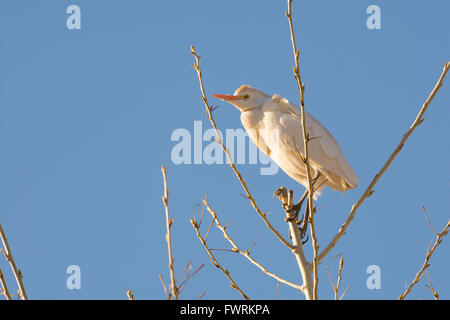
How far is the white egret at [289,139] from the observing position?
6.07 metres

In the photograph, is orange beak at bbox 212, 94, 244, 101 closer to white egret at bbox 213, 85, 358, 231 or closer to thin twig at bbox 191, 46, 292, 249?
white egret at bbox 213, 85, 358, 231

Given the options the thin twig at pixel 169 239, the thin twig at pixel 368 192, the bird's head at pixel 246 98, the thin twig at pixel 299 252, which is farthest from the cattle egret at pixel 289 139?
the thin twig at pixel 169 239

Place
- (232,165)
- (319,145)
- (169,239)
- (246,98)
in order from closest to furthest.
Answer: (169,239), (232,165), (319,145), (246,98)

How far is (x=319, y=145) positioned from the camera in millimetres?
6121

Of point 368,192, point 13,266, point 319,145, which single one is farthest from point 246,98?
point 13,266

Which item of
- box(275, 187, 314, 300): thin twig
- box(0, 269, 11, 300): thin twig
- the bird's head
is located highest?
the bird's head

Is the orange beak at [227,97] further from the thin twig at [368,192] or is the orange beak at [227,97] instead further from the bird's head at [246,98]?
the thin twig at [368,192]

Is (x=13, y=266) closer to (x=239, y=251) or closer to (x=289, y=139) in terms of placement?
(x=239, y=251)

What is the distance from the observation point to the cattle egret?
19.9 ft

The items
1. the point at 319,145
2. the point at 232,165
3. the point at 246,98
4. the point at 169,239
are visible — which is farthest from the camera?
the point at 246,98

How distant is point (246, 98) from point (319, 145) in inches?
45.0

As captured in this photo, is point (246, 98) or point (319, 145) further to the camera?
point (246, 98)

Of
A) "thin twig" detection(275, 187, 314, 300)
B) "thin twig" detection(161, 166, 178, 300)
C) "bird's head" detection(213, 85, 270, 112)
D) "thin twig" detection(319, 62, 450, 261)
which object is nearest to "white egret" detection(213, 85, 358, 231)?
"bird's head" detection(213, 85, 270, 112)

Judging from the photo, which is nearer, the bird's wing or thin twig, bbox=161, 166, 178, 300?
thin twig, bbox=161, 166, 178, 300
